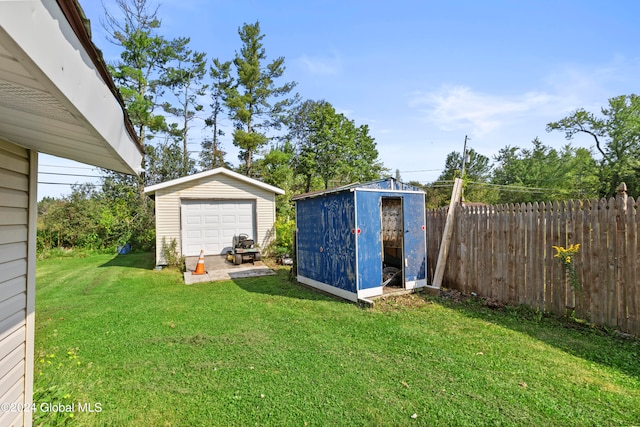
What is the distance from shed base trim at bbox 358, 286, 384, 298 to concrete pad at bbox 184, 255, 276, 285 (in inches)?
154

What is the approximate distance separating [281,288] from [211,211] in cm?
578

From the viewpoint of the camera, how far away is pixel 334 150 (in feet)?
79.2

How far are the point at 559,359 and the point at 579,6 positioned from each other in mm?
6841

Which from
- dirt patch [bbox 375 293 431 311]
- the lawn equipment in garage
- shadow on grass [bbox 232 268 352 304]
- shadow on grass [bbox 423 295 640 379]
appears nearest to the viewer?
shadow on grass [bbox 423 295 640 379]

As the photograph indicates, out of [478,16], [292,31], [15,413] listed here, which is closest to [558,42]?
[478,16]

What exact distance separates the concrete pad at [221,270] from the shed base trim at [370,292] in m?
3.92

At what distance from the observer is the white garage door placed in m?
11.3

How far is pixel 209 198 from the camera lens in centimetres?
1156

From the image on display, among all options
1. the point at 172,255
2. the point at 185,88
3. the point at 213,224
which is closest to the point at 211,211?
the point at 213,224

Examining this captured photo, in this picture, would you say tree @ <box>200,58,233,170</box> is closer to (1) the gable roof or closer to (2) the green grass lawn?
(1) the gable roof

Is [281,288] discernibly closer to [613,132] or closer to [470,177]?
[470,177]

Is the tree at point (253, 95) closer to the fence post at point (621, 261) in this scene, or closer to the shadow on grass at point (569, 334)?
the shadow on grass at point (569, 334)

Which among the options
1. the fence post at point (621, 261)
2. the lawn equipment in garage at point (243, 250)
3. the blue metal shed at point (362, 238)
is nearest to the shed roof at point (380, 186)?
the blue metal shed at point (362, 238)

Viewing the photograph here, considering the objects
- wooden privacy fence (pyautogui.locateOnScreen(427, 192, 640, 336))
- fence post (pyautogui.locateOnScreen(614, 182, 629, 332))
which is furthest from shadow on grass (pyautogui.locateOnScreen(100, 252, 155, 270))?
fence post (pyautogui.locateOnScreen(614, 182, 629, 332))
